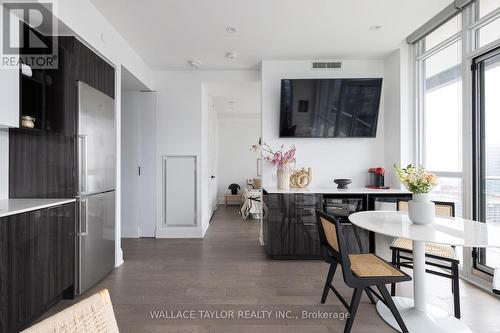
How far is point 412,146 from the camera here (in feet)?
11.6

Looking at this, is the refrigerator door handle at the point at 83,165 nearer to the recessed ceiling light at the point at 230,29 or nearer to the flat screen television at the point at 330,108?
the recessed ceiling light at the point at 230,29

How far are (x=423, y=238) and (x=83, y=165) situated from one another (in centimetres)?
284

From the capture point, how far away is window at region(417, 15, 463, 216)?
2.90m

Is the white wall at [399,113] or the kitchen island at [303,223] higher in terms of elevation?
the white wall at [399,113]

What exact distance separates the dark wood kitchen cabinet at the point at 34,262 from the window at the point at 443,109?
409 centimetres

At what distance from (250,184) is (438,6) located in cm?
582

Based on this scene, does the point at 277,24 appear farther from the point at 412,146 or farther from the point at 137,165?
the point at 137,165

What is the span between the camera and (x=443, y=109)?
310cm

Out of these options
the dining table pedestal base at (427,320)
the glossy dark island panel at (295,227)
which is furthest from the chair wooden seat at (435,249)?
the glossy dark island panel at (295,227)

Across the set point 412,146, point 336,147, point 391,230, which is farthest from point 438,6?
point 391,230

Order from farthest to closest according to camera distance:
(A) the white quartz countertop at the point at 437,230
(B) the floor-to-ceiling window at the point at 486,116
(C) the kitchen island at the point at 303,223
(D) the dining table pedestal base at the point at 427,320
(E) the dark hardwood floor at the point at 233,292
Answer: (C) the kitchen island at the point at 303,223 → (B) the floor-to-ceiling window at the point at 486,116 → (E) the dark hardwood floor at the point at 233,292 → (D) the dining table pedestal base at the point at 427,320 → (A) the white quartz countertop at the point at 437,230

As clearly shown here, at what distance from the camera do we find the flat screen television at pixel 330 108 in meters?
3.66

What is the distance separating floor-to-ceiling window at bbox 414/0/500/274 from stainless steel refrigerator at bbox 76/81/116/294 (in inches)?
155

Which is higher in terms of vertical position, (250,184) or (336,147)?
(336,147)
